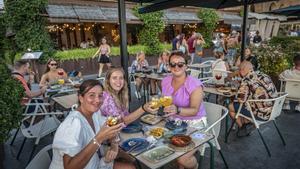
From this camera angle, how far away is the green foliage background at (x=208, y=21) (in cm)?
1694

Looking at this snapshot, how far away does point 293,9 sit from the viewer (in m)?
7.53

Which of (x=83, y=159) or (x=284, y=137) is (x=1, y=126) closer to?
(x=83, y=159)

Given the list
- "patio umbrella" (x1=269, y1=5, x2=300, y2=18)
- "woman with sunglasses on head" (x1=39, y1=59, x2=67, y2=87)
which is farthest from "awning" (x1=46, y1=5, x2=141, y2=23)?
"patio umbrella" (x1=269, y1=5, x2=300, y2=18)

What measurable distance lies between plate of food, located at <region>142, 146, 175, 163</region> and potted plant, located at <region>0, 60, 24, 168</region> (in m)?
1.65

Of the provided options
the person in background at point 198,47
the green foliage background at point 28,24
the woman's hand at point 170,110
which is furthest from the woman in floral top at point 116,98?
the person in background at point 198,47

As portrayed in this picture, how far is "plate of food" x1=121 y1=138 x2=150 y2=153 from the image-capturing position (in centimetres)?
194

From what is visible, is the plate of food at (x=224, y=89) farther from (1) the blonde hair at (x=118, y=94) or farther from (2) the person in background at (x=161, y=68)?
(2) the person in background at (x=161, y=68)

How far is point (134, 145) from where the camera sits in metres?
2.00

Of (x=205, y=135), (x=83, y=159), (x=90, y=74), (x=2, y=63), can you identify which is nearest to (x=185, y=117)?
(x=205, y=135)

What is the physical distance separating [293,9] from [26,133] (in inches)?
330

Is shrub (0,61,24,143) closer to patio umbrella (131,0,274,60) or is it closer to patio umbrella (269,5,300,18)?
patio umbrella (131,0,274,60)

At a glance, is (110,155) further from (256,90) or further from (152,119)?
(256,90)

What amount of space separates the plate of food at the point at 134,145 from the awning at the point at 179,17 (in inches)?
532

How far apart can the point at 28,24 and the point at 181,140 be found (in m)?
10.3
